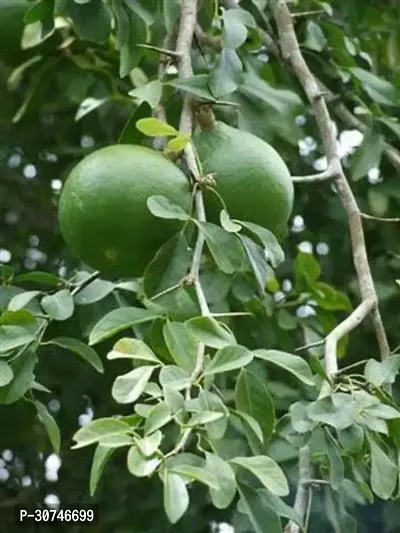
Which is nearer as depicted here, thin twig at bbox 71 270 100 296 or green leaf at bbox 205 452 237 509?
green leaf at bbox 205 452 237 509

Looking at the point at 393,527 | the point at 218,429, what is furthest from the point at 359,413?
the point at 393,527

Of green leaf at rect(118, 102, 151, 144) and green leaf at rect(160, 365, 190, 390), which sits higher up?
green leaf at rect(160, 365, 190, 390)

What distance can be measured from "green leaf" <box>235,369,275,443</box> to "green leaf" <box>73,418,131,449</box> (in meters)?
0.11

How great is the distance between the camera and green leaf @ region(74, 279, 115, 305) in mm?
979

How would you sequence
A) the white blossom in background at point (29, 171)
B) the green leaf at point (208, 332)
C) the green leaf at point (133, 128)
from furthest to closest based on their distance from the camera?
1. the white blossom in background at point (29, 171)
2. the green leaf at point (133, 128)
3. the green leaf at point (208, 332)

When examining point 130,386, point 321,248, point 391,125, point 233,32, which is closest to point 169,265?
point 130,386

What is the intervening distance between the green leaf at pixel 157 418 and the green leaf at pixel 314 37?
0.81m

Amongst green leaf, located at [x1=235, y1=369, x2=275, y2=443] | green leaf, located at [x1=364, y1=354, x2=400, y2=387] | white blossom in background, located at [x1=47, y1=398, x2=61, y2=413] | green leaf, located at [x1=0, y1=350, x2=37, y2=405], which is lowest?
white blossom in background, located at [x1=47, y1=398, x2=61, y2=413]

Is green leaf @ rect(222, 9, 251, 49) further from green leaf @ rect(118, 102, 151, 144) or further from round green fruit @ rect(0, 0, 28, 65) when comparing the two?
round green fruit @ rect(0, 0, 28, 65)

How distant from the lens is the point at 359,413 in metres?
0.76

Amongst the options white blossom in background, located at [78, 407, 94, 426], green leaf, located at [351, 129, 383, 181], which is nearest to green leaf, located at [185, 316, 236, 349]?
green leaf, located at [351, 129, 383, 181]

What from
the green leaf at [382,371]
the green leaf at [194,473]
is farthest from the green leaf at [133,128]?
the green leaf at [194,473]

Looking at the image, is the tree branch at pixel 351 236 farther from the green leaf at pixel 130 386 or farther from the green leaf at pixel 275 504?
the green leaf at pixel 130 386

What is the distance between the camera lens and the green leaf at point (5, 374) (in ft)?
2.82
